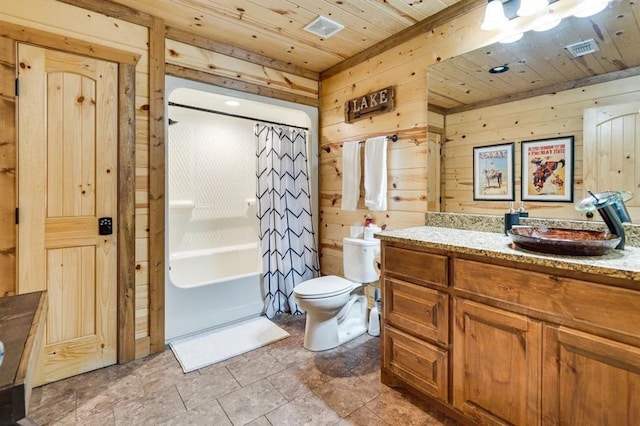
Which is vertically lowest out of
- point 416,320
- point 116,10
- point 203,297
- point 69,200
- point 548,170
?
point 203,297

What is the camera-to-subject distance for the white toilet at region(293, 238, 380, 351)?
219 cm

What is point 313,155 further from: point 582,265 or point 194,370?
point 582,265

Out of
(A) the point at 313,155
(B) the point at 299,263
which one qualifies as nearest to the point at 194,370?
(B) the point at 299,263

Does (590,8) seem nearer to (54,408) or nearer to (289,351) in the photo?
(289,351)

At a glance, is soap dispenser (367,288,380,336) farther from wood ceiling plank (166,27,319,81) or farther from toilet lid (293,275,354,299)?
wood ceiling plank (166,27,319,81)

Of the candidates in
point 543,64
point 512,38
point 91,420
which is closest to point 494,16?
point 512,38

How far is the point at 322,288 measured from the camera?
226cm

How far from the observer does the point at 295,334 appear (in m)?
2.51

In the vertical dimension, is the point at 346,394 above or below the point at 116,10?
below

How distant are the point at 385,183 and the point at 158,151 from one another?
5.53 feet

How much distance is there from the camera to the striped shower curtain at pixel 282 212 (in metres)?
2.86

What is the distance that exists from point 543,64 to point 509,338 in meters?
1.46

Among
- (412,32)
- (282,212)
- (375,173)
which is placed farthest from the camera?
(282,212)

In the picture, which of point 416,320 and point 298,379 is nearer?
point 416,320
